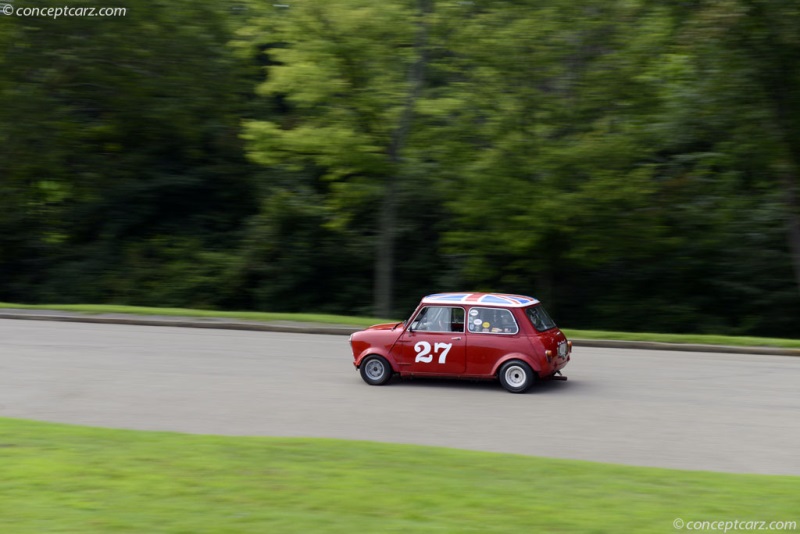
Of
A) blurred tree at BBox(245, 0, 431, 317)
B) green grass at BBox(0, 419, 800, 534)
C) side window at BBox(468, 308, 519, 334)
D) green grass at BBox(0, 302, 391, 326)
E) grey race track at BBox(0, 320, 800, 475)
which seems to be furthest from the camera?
blurred tree at BBox(245, 0, 431, 317)

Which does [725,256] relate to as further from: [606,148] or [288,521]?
[288,521]

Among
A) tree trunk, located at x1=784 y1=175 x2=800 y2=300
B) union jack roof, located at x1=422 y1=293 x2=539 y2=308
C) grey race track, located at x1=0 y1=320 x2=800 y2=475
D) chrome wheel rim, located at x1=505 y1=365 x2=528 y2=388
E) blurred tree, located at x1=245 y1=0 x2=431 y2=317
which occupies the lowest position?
grey race track, located at x1=0 y1=320 x2=800 y2=475

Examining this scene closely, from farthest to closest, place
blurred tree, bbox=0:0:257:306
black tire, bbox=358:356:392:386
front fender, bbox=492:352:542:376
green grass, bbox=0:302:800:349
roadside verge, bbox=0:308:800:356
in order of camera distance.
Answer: blurred tree, bbox=0:0:257:306 → green grass, bbox=0:302:800:349 → roadside verge, bbox=0:308:800:356 → black tire, bbox=358:356:392:386 → front fender, bbox=492:352:542:376

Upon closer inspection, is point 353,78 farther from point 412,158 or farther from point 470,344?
point 470,344

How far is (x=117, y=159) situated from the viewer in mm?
35156

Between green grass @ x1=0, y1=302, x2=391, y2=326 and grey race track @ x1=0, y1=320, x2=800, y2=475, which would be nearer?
grey race track @ x1=0, y1=320, x2=800, y2=475

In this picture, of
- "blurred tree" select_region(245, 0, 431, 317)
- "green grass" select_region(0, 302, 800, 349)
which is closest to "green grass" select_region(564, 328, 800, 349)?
"green grass" select_region(0, 302, 800, 349)

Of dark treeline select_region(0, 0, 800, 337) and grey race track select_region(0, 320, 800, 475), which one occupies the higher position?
dark treeline select_region(0, 0, 800, 337)

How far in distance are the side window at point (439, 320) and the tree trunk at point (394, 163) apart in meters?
11.7

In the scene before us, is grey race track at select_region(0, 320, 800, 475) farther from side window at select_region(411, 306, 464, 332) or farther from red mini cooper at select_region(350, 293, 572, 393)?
side window at select_region(411, 306, 464, 332)

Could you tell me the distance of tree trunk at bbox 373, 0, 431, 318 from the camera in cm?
2441

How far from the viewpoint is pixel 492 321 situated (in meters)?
13.7

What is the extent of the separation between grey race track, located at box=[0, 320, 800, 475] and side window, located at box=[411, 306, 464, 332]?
95cm

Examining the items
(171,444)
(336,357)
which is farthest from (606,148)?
(171,444)
